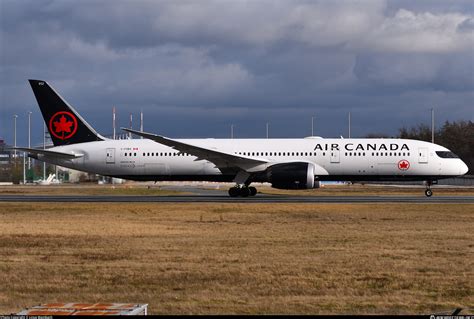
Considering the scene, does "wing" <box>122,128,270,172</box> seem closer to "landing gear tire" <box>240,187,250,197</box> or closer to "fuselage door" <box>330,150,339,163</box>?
"landing gear tire" <box>240,187,250,197</box>

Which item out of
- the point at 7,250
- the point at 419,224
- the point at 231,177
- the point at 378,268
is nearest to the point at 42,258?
the point at 7,250

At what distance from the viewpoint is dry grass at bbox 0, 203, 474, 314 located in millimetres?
12961

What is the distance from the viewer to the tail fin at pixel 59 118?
49.1m

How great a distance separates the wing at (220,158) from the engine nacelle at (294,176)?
1.70m

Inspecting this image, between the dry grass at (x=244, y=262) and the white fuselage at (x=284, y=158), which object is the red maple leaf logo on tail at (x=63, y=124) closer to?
the white fuselage at (x=284, y=158)

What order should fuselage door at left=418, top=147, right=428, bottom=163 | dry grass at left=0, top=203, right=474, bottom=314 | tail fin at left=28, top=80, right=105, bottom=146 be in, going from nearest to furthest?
dry grass at left=0, top=203, right=474, bottom=314 → fuselage door at left=418, top=147, right=428, bottom=163 → tail fin at left=28, top=80, right=105, bottom=146

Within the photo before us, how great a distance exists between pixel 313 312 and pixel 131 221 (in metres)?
17.2

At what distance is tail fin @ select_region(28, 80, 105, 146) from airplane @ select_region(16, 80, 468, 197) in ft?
0.21

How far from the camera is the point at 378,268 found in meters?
16.3

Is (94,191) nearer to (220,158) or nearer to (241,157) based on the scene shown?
(220,158)

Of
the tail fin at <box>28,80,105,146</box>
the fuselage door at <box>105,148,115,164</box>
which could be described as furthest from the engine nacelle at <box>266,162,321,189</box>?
the tail fin at <box>28,80,105,146</box>

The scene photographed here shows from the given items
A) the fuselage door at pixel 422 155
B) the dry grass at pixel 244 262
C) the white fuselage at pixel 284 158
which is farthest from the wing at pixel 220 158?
the dry grass at pixel 244 262

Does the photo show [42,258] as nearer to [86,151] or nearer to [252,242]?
[252,242]

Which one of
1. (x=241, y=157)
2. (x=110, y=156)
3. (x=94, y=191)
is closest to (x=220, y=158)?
(x=241, y=157)
